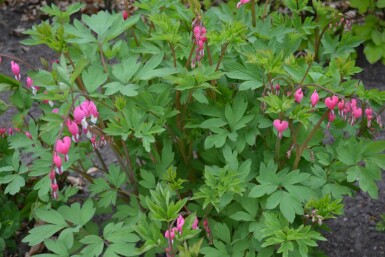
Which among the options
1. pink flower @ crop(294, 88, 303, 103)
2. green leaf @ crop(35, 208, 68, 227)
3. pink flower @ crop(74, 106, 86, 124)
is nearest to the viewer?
pink flower @ crop(74, 106, 86, 124)

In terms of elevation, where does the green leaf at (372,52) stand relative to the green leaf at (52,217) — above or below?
below

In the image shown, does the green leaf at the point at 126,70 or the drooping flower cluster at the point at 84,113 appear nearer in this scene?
Answer: the drooping flower cluster at the point at 84,113

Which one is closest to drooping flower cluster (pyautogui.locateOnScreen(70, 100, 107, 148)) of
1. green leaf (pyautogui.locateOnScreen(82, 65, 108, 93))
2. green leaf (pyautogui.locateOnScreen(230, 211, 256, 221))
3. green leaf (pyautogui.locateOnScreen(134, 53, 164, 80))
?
green leaf (pyautogui.locateOnScreen(82, 65, 108, 93))

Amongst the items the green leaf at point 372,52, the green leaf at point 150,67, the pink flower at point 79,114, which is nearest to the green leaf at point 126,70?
the green leaf at point 150,67

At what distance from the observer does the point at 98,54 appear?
2.65m

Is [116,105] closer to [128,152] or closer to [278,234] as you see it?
[128,152]

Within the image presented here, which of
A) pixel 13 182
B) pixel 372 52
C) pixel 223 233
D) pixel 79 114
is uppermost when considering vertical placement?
pixel 79 114

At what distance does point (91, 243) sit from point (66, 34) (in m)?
0.92

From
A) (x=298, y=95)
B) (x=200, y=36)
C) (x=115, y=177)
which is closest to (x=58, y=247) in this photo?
(x=115, y=177)

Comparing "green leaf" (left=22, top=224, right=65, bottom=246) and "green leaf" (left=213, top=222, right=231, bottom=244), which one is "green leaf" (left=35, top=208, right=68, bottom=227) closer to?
"green leaf" (left=22, top=224, right=65, bottom=246)

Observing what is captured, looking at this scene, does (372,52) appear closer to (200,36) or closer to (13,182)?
(200,36)

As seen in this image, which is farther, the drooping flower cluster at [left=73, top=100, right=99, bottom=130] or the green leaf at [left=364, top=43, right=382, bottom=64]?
the green leaf at [left=364, top=43, right=382, bottom=64]

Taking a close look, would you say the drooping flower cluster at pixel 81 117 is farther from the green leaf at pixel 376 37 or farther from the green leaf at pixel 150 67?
the green leaf at pixel 376 37

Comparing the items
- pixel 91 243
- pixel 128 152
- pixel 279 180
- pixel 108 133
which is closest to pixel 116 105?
pixel 108 133
